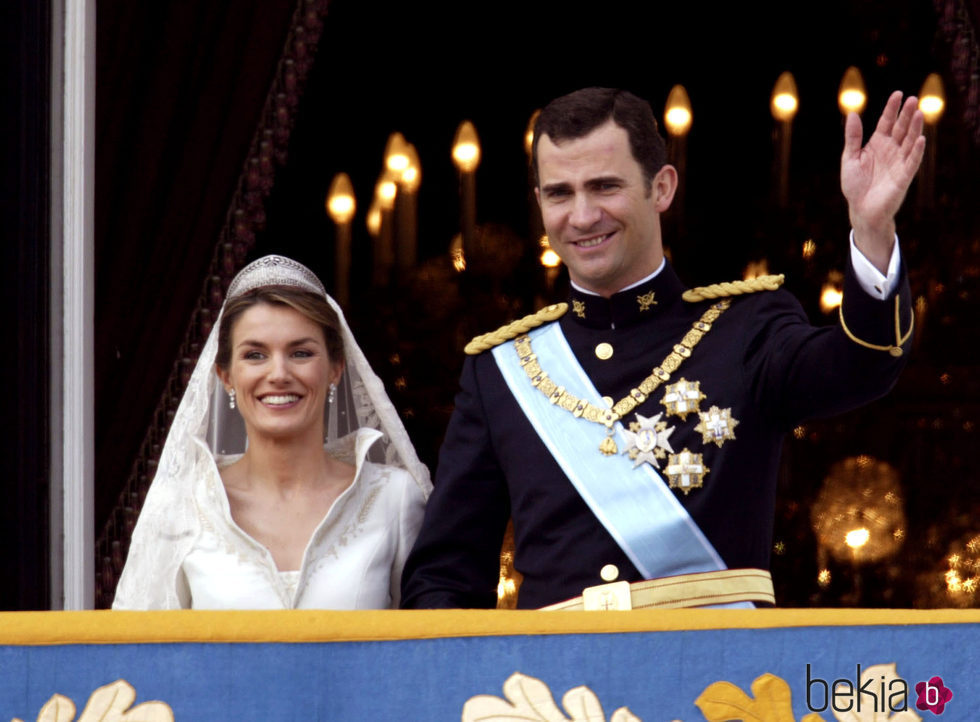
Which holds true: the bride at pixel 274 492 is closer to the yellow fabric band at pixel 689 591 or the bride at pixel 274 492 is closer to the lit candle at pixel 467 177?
the yellow fabric band at pixel 689 591

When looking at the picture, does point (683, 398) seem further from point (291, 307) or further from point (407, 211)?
point (407, 211)

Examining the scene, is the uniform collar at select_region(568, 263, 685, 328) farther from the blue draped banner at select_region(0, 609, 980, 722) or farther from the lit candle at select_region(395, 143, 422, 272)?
the lit candle at select_region(395, 143, 422, 272)

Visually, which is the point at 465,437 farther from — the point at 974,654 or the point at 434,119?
the point at 434,119

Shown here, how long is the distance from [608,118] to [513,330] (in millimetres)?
385

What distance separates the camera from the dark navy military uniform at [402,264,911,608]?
209 cm

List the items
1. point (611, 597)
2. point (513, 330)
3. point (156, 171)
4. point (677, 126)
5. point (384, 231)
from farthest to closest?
point (384, 231) → point (677, 126) → point (156, 171) → point (513, 330) → point (611, 597)

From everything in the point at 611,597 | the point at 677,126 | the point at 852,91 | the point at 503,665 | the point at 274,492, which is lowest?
the point at 503,665

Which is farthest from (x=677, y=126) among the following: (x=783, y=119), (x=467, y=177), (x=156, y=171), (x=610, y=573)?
(x=610, y=573)

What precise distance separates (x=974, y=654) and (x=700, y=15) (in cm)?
363

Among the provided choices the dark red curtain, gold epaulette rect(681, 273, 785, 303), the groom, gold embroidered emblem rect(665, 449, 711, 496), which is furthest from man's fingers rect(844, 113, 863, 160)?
the dark red curtain

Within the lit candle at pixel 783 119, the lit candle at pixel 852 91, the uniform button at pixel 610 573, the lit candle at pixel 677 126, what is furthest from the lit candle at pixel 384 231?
the uniform button at pixel 610 573

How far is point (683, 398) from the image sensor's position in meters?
2.17

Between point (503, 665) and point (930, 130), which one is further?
point (930, 130)

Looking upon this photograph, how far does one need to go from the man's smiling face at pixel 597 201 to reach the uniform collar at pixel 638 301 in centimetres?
5
